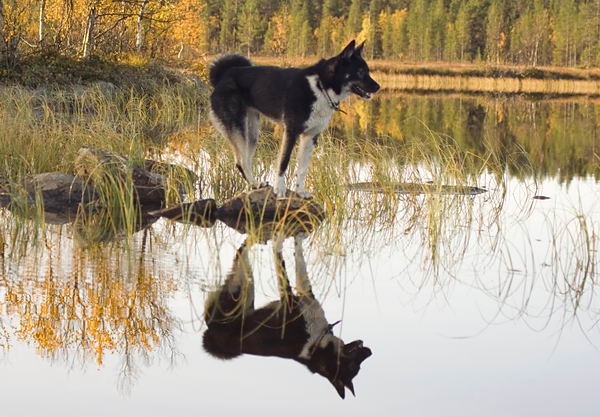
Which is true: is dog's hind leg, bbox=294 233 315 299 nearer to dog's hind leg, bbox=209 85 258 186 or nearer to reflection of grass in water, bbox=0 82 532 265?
reflection of grass in water, bbox=0 82 532 265

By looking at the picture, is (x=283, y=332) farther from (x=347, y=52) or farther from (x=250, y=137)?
(x=250, y=137)

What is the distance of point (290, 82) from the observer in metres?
7.31

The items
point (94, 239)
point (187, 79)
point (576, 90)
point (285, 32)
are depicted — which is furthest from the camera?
point (285, 32)

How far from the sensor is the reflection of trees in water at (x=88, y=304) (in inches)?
171

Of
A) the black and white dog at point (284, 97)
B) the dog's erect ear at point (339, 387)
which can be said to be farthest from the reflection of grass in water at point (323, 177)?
the dog's erect ear at point (339, 387)

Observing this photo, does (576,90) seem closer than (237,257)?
No

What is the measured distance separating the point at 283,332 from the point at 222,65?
4.15 m

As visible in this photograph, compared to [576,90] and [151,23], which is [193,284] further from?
[576,90]

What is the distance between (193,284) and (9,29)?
14.4m

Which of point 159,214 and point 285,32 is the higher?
point 285,32

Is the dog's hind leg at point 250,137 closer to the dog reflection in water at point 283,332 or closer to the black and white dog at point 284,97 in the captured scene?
the black and white dog at point 284,97

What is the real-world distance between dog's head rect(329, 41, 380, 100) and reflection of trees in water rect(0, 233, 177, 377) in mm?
2110

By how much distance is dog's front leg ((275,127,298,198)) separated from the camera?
7.39 m

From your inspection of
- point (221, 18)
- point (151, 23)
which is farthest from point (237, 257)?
point (221, 18)
